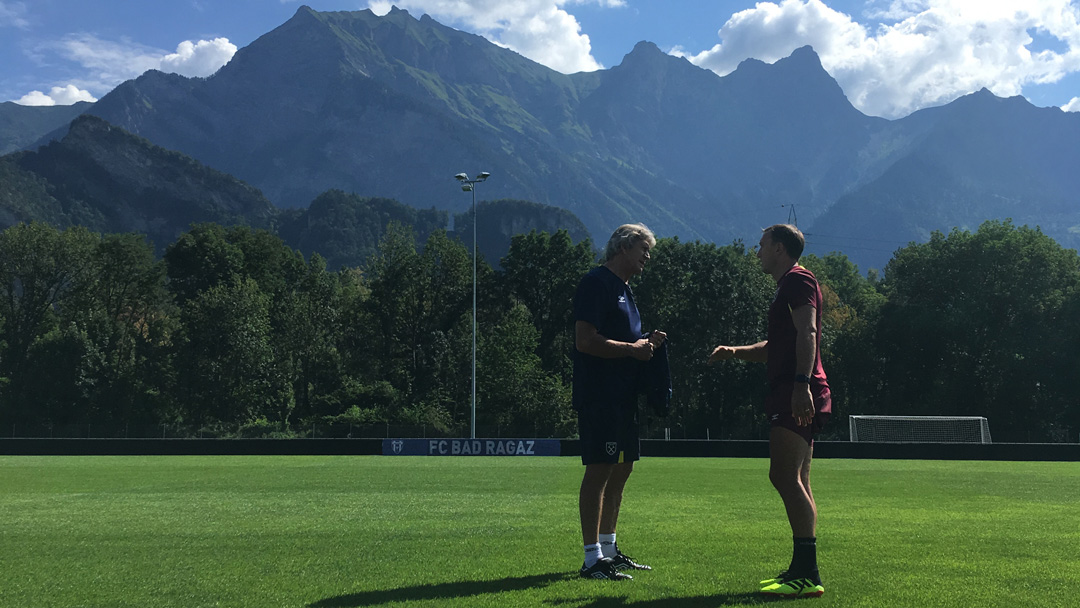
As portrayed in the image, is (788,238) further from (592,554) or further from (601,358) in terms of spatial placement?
(592,554)

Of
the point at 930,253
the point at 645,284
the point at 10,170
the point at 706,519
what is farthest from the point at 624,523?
the point at 10,170

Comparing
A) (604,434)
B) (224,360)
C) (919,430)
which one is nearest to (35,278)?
(224,360)

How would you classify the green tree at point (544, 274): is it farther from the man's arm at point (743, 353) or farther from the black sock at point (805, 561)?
the black sock at point (805, 561)

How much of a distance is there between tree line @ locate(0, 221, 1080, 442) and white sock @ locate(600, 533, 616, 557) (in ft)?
115

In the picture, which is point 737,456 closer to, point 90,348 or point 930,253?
point 930,253

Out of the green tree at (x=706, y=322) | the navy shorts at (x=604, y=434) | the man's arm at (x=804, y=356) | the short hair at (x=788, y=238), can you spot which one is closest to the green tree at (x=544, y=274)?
the green tree at (x=706, y=322)

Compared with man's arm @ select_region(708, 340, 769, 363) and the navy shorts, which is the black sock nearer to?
the navy shorts

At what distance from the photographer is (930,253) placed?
4712cm

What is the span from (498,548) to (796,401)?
95.8 inches

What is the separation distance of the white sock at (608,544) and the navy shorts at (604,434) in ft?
1.50

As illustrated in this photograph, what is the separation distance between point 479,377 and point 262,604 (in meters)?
42.4

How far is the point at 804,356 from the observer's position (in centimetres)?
405

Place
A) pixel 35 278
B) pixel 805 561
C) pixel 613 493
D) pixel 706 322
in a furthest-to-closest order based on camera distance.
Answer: pixel 35 278 < pixel 706 322 < pixel 613 493 < pixel 805 561

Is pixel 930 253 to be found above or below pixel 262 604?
above
